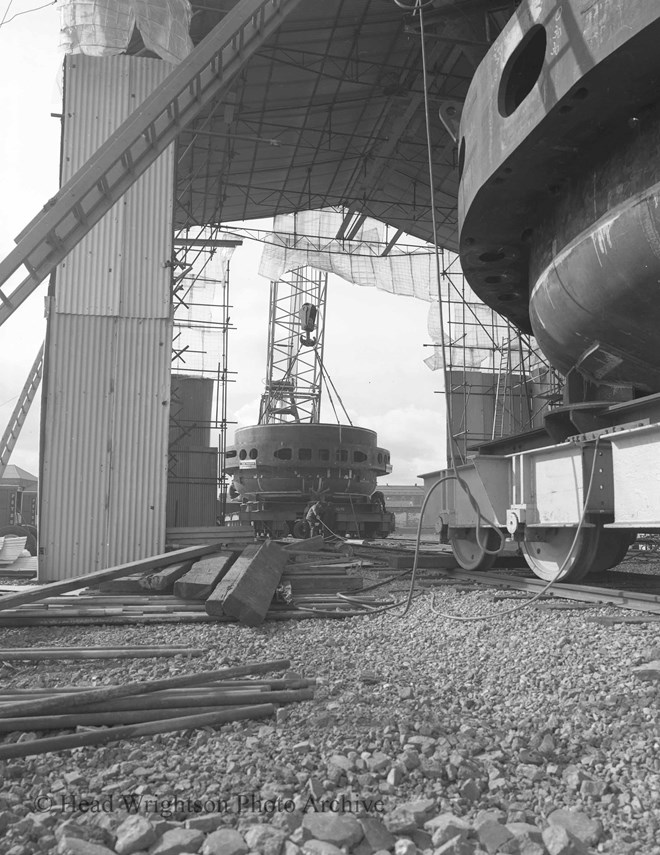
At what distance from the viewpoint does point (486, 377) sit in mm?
25719

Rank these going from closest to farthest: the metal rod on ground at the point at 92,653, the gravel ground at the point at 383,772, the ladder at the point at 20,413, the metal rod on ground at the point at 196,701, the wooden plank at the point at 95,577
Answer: the gravel ground at the point at 383,772 → the metal rod on ground at the point at 196,701 → the metal rod on ground at the point at 92,653 → the wooden plank at the point at 95,577 → the ladder at the point at 20,413

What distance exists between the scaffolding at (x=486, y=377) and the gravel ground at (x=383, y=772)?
58.9ft

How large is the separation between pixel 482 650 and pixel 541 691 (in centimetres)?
83

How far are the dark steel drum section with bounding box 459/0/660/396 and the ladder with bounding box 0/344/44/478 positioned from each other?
1004 centimetres

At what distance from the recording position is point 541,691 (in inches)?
119

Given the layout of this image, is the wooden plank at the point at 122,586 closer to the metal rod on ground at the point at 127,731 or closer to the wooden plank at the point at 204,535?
the wooden plank at the point at 204,535

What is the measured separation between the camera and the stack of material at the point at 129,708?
2.37 metres

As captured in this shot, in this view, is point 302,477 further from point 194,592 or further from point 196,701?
point 196,701

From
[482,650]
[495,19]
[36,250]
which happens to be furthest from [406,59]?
[482,650]

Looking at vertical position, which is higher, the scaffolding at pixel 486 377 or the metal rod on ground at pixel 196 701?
the scaffolding at pixel 486 377

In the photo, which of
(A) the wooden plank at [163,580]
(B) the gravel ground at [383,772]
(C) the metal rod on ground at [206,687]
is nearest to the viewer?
(B) the gravel ground at [383,772]

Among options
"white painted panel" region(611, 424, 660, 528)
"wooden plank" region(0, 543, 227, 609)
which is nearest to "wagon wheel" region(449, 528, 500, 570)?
"white painted panel" region(611, 424, 660, 528)

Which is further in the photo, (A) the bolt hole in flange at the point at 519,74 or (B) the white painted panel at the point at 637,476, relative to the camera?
(A) the bolt hole in flange at the point at 519,74

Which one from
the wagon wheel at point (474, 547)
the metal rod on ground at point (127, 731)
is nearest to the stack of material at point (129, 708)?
the metal rod on ground at point (127, 731)
